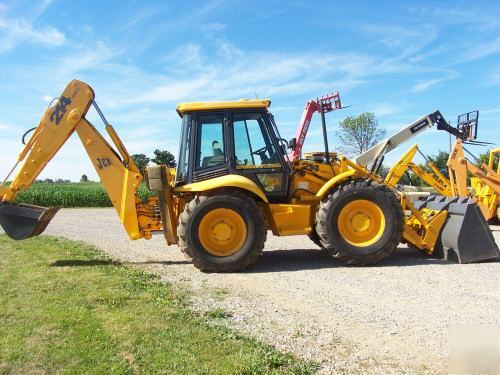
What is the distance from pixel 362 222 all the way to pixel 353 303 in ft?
9.68

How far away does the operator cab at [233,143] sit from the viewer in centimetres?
875

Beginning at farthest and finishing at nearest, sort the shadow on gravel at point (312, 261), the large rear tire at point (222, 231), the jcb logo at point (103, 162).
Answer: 1. the jcb logo at point (103, 162)
2. the shadow on gravel at point (312, 261)
3. the large rear tire at point (222, 231)

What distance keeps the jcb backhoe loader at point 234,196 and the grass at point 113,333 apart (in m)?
1.50

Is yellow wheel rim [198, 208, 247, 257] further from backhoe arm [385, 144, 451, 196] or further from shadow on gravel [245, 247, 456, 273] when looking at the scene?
backhoe arm [385, 144, 451, 196]

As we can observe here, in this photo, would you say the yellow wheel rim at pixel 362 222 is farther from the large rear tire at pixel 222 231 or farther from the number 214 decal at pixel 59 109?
the number 214 decal at pixel 59 109

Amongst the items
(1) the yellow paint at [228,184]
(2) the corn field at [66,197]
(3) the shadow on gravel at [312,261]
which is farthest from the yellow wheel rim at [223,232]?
(2) the corn field at [66,197]

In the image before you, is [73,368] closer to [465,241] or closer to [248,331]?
[248,331]

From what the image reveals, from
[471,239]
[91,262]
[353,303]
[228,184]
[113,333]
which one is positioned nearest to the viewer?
[113,333]

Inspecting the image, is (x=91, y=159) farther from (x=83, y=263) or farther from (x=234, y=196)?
(x=234, y=196)

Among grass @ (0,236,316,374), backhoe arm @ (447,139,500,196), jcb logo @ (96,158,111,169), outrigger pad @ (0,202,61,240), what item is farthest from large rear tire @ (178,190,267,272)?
backhoe arm @ (447,139,500,196)

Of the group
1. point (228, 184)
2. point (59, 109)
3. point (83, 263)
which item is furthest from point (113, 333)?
point (59, 109)

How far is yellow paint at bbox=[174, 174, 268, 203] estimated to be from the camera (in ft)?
27.5

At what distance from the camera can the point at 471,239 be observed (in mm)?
8648

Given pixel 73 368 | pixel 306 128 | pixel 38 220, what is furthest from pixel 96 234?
pixel 73 368
